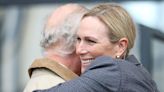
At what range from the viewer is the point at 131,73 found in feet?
4.44

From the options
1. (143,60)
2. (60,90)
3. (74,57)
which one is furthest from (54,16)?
(143,60)

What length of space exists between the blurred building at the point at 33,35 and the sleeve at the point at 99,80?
76.5 inches

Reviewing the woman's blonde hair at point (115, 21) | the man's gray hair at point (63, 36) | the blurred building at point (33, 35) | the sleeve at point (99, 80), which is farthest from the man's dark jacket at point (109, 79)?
the blurred building at point (33, 35)

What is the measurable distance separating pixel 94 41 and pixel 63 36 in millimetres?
201

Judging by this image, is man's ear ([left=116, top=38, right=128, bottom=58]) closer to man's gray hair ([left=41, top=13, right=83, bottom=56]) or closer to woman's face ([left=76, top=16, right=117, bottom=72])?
woman's face ([left=76, top=16, right=117, bottom=72])

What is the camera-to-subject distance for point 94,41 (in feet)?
4.78

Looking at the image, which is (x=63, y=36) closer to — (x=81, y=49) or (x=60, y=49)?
(x=60, y=49)

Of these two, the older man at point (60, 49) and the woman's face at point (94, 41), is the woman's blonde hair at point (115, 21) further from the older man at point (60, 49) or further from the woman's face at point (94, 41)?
the older man at point (60, 49)

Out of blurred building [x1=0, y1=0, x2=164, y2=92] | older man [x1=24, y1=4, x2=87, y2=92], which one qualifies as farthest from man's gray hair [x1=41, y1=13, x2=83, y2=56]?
blurred building [x1=0, y1=0, x2=164, y2=92]

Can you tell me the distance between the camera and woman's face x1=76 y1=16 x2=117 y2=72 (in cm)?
145

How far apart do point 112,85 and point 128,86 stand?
49 millimetres

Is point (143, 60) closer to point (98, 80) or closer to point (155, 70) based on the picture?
point (155, 70)

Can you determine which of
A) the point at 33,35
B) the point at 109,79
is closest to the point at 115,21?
the point at 109,79

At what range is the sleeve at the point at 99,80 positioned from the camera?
4.29 feet
